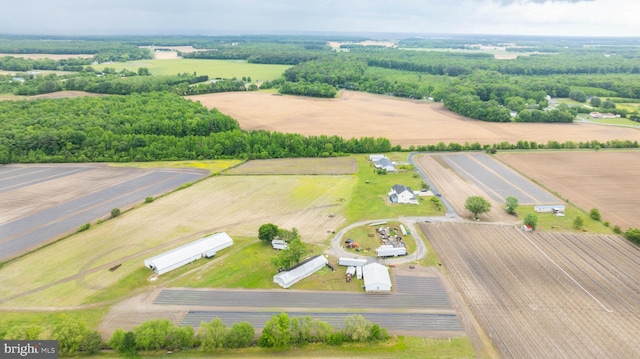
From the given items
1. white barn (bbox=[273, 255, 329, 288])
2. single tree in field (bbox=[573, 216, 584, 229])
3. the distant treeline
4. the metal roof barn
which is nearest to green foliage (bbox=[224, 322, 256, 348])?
white barn (bbox=[273, 255, 329, 288])

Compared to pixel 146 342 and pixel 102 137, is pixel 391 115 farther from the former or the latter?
pixel 146 342

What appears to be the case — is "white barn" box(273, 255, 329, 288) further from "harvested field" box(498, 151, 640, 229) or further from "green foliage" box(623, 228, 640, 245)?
"harvested field" box(498, 151, 640, 229)

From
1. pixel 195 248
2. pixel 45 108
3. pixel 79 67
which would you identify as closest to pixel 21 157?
pixel 45 108

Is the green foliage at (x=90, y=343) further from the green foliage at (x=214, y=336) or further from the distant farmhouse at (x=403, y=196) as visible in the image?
the distant farmhouse at (x=403, y=196)

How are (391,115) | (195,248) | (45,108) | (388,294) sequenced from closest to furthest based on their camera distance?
(388,294) → (195,248) → (45,108) → (391,115)

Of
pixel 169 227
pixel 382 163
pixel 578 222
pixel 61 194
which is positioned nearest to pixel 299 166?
pixel 382 163


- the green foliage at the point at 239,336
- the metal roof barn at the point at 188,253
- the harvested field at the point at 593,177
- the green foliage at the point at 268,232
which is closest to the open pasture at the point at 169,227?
the metal roof barn at the point at 188,253

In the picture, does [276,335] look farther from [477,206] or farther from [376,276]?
[477,206]
